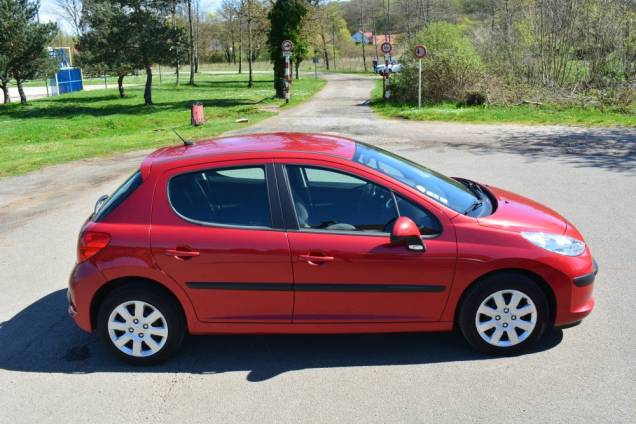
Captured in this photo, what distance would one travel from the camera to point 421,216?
4.12 m

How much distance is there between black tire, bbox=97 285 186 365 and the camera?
13.6 feet

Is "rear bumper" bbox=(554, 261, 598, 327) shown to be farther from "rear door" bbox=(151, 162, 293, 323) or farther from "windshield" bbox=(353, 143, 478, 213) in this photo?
"rear door" bbox=(151, 162, 293, 323)

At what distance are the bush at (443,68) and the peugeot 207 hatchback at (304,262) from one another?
21.4m

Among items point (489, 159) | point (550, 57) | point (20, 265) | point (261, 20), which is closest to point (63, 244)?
point (20, 265)

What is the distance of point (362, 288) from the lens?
13.5 ft

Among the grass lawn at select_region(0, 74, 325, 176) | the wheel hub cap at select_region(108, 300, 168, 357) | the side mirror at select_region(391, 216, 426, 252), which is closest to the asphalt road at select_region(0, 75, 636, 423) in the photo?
the wheel hub cap at select_region(108, 300, 168, 357)

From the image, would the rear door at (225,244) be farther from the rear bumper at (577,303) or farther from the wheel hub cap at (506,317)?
the rear bumper at (577,303)

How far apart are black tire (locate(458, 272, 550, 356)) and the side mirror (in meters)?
0.50

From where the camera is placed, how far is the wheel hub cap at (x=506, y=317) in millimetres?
4133

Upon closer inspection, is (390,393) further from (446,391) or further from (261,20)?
(261,20)

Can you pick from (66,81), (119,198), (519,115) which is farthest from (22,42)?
(119,198)

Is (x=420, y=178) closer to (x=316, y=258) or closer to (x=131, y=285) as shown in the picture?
(x=316, y=258)

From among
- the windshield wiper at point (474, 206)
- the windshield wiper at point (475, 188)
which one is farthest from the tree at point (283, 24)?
the windshield wiper at point (474, 206)

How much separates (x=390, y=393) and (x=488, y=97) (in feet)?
71.4
